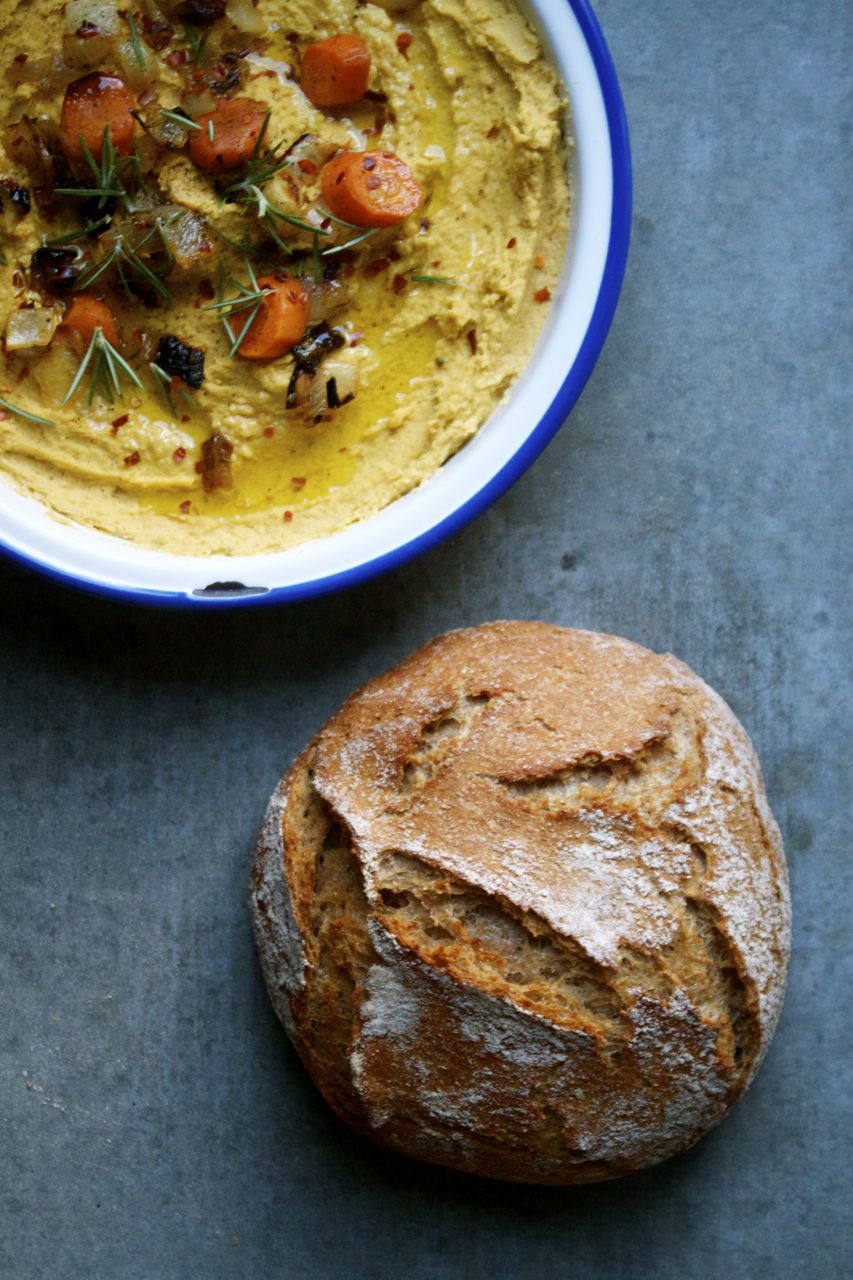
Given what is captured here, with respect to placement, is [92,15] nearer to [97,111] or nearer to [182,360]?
[97,111]

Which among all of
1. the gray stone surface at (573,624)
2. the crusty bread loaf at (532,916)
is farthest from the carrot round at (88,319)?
the crusty bread loaf at (532,916)

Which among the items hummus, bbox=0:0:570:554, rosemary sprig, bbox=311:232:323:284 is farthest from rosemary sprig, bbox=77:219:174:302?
rosemary sprig, bbox=311:232:323:284

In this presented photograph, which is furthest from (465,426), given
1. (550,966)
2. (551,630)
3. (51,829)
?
(51,829)

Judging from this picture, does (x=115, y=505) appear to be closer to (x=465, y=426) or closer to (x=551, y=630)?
(x=465, y=426)

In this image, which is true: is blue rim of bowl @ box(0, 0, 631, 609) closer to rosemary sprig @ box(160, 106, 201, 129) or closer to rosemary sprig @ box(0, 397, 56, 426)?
rosemary sprig @ box(0, 397, 56, 426)

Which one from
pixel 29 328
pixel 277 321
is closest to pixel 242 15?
pixel 277 321

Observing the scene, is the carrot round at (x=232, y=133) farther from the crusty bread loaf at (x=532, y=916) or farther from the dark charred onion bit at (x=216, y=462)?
the crusty bread loaf at (x=532, y=916)

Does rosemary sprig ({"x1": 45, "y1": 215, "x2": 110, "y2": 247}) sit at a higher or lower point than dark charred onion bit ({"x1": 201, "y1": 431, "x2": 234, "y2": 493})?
higher
